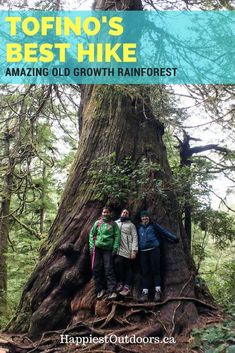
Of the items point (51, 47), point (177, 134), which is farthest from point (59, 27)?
point (177, 134)

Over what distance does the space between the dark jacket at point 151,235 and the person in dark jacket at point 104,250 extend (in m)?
0.35

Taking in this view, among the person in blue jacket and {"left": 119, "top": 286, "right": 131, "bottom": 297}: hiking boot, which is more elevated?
the person in blue jacket

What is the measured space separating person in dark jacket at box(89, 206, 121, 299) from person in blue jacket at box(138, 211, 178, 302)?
1.29 ft

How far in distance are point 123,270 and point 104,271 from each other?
1.01 ft

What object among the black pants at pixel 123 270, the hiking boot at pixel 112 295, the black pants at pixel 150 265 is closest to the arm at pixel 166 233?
the black pants at pixel 150 265

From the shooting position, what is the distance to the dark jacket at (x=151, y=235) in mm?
5840

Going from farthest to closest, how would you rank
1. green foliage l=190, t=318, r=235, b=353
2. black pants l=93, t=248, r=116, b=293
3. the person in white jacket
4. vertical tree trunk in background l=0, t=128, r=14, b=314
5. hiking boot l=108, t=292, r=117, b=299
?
vertical tree trunk in background l=0, t=128, r=14, b=314 < the person in white jacket < black pants l=93, t=248, r=116, b=293 < hiking boot l=108, t=292, r=117, b=299 < green foliage l=190, t=318, r=235, b=353

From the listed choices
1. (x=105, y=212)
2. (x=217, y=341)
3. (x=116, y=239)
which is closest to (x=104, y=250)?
(x=116, y=239)

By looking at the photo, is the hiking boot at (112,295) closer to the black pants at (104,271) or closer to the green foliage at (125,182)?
the black pants at (104,271)

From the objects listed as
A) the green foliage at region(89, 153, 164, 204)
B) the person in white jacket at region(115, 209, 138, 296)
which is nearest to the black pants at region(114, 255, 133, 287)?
the person in white jacket at region(115, 209, 138, 296)

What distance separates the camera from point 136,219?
6.36 metres

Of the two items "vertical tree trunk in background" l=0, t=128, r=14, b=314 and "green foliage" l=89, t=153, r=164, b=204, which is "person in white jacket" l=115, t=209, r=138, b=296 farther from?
"vertical tree trunk in background" l=0, t=128, r=14, b=314

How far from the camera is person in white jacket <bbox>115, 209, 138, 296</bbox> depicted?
19.4 feet

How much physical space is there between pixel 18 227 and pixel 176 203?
24.0 feet
